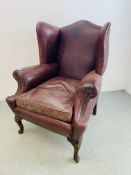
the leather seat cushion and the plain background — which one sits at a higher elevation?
the plain background

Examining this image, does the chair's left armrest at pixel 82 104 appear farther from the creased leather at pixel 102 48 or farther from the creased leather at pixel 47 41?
the creased leather at pixel 47 41

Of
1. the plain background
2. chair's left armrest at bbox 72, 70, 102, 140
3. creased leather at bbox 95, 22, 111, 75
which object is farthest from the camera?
the plain background

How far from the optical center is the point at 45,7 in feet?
6.75

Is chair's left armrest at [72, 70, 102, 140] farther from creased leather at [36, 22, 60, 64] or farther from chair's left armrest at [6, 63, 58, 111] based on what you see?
creased leather at [36, 22, 60, 64]

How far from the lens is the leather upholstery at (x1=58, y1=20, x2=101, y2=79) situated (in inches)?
72.0

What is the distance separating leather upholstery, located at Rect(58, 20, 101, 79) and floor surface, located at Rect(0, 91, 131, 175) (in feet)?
1.94

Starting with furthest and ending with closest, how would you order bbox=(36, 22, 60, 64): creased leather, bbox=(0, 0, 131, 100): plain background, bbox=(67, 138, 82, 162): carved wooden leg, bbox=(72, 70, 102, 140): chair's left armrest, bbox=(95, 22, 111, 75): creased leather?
bbox=(0, 0, 131, 100): plain background, bbox=(36, 22, 60, 64): creased leather, bbox=(95, 22, 111, 75): creased leather, bbox=(67, 138, 82, 162): carved wooden leg, bbox=(72, 70, 102, 140): chair's left armrest

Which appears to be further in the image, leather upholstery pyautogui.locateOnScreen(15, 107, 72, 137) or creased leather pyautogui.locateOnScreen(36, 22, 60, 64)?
creased leather pyautogui.locateOnScreen(36, 22, 60, 64)

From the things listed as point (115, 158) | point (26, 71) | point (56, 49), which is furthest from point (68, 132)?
point (56, 49)

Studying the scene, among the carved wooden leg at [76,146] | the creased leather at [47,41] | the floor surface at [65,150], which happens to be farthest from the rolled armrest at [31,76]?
the carved wooden leg at [76,146]

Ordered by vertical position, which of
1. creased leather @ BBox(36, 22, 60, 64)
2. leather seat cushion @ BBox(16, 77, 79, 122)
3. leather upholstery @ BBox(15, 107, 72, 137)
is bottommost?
leather upholstery @ BBox(15, 107, 72, 137)

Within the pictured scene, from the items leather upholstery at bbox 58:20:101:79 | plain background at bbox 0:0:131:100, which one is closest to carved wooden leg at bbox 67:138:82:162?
leather upholstery at bbox 58:20:101:79

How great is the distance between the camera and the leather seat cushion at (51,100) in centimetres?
137

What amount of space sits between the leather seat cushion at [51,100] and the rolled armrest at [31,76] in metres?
0.06
